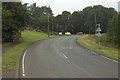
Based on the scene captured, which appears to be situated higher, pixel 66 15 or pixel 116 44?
pixel 66 15

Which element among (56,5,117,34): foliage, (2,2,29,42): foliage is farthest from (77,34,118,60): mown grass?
(56,5,117,34): foliage

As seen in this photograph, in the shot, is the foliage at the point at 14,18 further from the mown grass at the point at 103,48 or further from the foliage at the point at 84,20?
the foliage at the point at 84,20

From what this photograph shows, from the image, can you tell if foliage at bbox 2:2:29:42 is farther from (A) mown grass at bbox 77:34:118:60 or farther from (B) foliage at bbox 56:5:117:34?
(B) foliage at bbox 56:5:117:34

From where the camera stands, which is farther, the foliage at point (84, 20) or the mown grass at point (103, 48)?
the foliage at point (84, 20)

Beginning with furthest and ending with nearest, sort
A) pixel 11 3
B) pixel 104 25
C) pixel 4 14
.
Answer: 1. pixel 104 25
2. pixel 11 3
3. pixel 4 14

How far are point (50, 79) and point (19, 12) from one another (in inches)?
839

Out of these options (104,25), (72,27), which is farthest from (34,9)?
(104,25)

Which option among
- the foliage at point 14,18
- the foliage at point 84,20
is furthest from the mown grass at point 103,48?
the foliage at point 84,20

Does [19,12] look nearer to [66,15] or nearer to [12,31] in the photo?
[12,31]

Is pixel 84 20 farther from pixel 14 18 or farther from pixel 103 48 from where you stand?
pixel 103 48

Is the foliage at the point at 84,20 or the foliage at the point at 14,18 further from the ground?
the foliage at the point at 84,20

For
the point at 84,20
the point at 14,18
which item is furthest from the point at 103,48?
the point at 84,20

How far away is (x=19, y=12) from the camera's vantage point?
26453 mm

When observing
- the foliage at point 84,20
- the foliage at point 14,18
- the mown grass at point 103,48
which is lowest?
the mown grass at point 103,48
